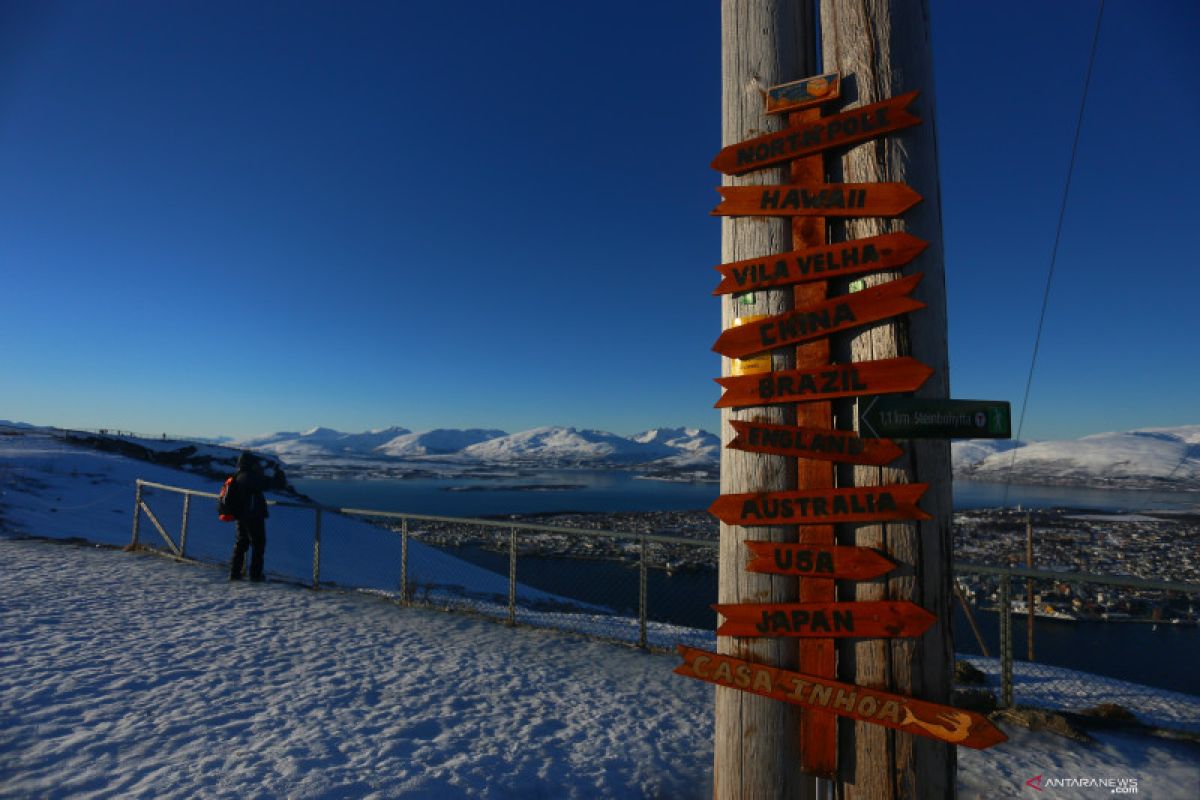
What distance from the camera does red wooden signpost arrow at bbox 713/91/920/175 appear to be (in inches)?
60.6

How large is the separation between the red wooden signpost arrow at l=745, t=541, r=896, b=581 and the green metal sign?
34cm

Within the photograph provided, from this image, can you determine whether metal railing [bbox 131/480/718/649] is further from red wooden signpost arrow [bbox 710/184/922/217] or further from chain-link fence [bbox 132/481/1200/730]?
red wooden signpost arrow [bbox 710/184/922/217]

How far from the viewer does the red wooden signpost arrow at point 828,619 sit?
145 cm

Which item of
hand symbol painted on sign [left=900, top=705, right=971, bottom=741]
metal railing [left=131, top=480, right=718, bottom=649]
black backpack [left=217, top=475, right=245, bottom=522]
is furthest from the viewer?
black backpack [left=217, top=475, right=245, bottom=522]

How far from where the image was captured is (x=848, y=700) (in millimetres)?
1495

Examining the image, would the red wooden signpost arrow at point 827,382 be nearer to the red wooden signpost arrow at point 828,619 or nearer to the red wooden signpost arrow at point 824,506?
the red wooden signpost arrow at point 824,506

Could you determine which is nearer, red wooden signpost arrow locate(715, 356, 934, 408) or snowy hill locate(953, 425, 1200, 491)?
red wooden signpost arrow locate(715, 356, 934, 408)

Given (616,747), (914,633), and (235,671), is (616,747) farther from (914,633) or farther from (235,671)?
(235,671)

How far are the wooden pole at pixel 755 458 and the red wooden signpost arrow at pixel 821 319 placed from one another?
0.19 ft

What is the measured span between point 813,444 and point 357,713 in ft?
13.8

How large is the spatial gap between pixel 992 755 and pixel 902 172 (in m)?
4.26

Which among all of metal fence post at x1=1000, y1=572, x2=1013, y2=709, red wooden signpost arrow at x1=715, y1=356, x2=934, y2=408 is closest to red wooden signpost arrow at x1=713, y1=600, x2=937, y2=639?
red wooden signpost arrow at x1=715, y1=356, x2=934, y2=408

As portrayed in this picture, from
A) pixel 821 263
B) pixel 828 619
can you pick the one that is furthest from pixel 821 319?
pixel 828 619

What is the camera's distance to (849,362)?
61.7 inches
